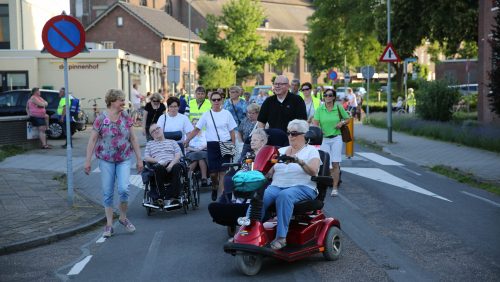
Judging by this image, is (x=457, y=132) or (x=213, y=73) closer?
(x=457, y=132)

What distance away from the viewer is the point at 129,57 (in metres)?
43.7

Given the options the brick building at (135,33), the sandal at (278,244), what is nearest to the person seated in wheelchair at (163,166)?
the sandal at (278,244)

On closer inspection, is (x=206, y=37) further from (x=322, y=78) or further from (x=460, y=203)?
(x=460, y=203)

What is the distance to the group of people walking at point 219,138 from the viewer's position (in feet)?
25.1

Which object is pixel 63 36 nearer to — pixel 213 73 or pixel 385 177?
pixel 385 177

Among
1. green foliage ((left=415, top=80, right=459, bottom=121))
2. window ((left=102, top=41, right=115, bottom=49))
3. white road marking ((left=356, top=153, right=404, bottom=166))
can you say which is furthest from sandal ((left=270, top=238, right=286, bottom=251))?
window ((left=102, top=41, right=115, bottom=49))

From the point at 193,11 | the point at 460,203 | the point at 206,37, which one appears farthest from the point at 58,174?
the point at 193,11

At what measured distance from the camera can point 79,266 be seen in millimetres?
7707

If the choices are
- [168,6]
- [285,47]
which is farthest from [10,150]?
[285,47]

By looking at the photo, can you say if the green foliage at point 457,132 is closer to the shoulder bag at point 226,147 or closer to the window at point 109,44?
the shoulder bag at point 226,147

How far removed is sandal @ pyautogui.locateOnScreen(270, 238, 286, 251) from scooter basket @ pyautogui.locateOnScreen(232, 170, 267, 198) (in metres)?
0.52

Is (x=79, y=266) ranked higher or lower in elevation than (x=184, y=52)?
lower

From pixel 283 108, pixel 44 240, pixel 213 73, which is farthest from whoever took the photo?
pixel 213 73

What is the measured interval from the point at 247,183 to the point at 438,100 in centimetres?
2467
